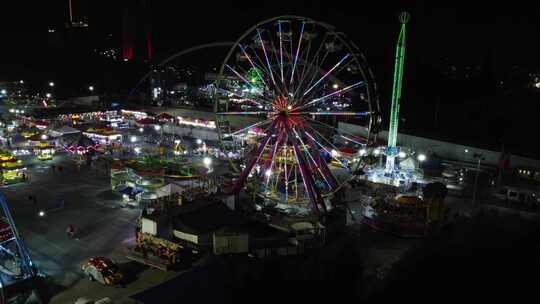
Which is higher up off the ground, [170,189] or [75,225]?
[170,189]

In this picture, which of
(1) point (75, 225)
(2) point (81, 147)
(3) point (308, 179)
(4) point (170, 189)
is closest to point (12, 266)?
(1) point (75, 225)

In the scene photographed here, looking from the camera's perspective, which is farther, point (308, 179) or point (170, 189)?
point (170, 189)

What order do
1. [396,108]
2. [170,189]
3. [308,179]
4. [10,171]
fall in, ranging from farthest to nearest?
1. [396,108]
2. [10,171]
3. [170,189]
4. [308,179]

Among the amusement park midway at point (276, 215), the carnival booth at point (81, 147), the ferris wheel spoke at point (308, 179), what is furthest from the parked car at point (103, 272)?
the carnival booth at point (81, 147)

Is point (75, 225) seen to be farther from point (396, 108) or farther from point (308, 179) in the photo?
point (396, 108)

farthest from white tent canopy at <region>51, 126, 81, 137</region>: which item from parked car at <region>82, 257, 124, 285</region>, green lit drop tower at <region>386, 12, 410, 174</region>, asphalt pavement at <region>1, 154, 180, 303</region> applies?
green lit drop tower at <region>386, 12, 410, 174</region>

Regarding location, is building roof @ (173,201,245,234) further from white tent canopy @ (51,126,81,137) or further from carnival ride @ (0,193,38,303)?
white tent canopy @ (51,126,81,137)

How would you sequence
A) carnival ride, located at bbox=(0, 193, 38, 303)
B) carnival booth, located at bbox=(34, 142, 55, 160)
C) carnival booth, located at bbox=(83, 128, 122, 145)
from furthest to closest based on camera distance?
carnival booth, located at bbox=(83, 128, 122, 145) → carnival booth, located at bbox=(34, 142, 55, 160) → carnival ride, located at bbox=(0, 193, 38, 303)

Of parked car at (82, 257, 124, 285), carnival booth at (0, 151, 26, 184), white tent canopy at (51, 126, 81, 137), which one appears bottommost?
parked car at (82, 257, 124, 285)

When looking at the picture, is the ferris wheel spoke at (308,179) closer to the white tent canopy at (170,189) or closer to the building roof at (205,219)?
the building roof at (205,219)
